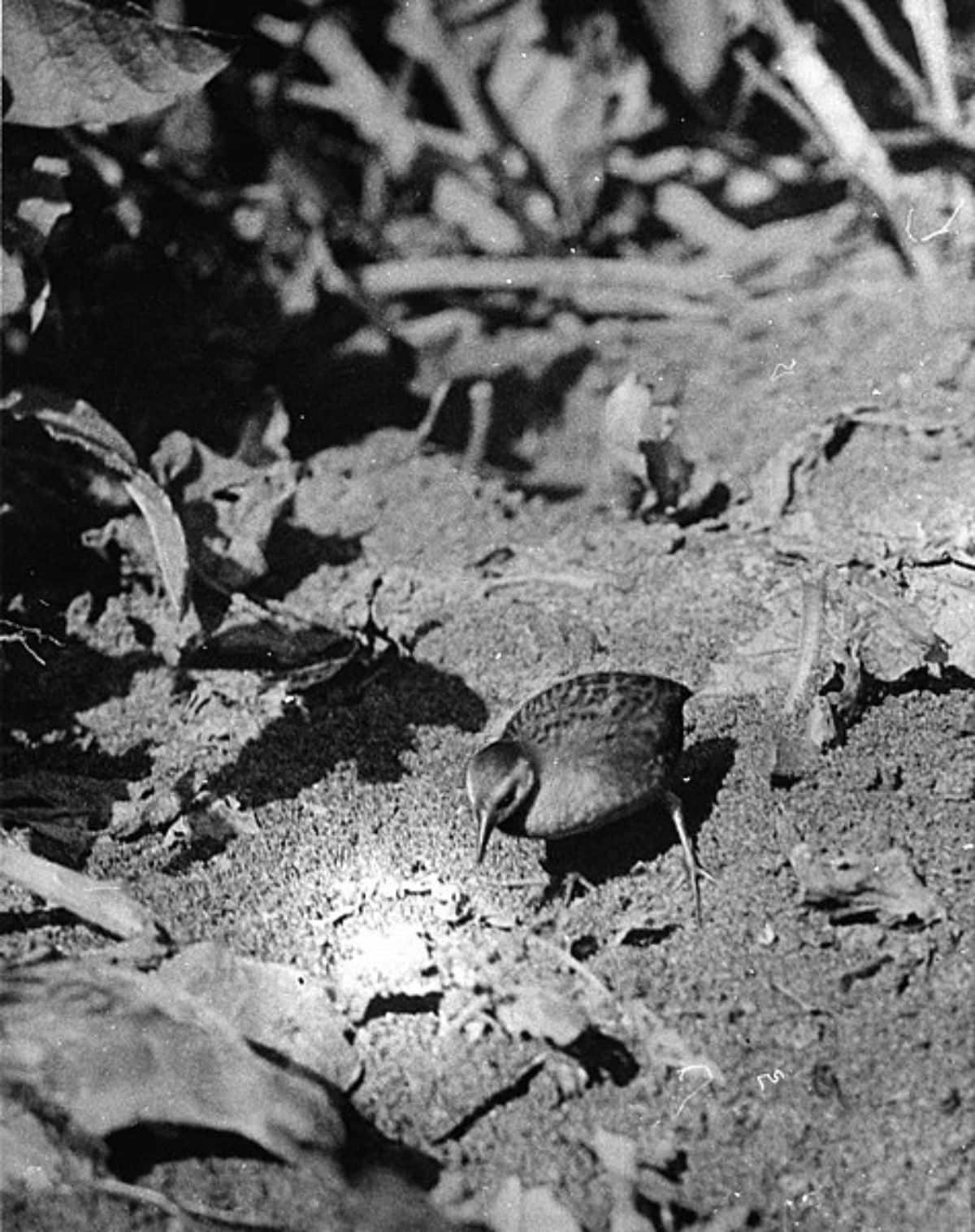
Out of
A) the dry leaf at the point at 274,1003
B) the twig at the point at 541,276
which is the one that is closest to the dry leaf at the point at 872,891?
the dry leaf at the point at 274,1003

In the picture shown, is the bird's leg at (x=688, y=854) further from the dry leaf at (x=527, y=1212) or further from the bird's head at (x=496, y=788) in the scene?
the dry leaf at (x=527, y=1212)

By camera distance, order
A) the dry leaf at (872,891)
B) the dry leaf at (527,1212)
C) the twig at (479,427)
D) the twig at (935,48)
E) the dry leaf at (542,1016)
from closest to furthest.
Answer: the dry leaf at (527,1212) → the dry leaf at (542,1016) → the dry leaf at (872,891) → the twig at (479,427) → the twig at (935,48)

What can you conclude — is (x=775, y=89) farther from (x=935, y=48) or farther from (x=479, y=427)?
(x=479, y=427)

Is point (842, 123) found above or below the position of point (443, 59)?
below

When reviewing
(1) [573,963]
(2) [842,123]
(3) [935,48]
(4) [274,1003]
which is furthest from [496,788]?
(3) [935,48]

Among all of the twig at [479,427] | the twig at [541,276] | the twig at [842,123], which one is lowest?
the twig at [479,427]

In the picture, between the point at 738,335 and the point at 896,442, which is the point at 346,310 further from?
the point at 896,442

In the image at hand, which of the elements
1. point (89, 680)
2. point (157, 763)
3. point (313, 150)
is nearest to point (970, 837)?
point (157, 763)
